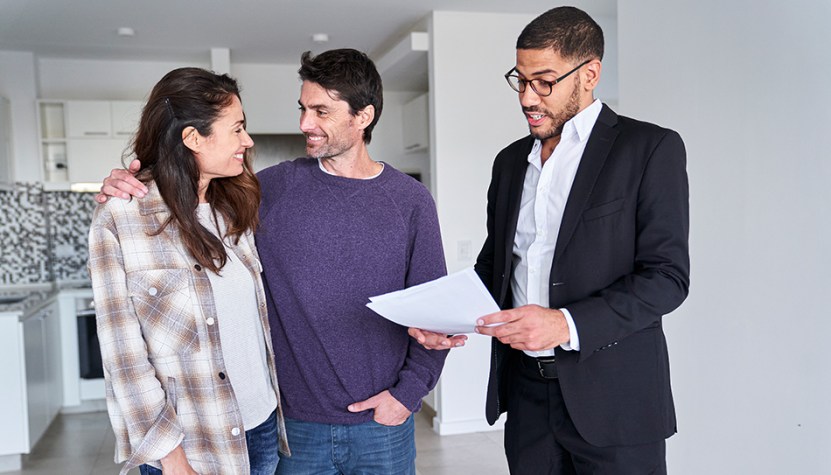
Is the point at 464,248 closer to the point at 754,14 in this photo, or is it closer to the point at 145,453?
the point at 754,14

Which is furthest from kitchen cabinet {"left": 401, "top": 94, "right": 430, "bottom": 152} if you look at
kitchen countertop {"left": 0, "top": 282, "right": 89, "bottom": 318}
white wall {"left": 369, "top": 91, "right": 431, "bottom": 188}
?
kitchen countertop {"left": 0, "top": 282, "right": 89, "bottom": 318}

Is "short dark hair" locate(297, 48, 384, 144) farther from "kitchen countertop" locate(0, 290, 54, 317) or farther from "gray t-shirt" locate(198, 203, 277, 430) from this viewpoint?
"kitchen countertop" locate(0, 290, 54, 317)

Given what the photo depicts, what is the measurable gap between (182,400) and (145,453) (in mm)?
134

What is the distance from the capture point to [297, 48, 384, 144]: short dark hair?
1.87 meters

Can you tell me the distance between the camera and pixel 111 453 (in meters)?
4.57

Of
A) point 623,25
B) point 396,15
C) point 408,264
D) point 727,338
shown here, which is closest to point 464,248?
point 396,15

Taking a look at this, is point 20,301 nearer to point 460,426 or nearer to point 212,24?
point 212,24

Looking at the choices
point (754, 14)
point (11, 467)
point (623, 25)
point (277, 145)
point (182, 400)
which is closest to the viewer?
point (182, 400)

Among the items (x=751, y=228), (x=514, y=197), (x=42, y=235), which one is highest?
(x=514, y=197)

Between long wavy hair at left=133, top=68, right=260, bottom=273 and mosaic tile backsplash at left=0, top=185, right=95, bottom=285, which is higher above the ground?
long wavy hair at left=133, top=68, right=260, bottom=273

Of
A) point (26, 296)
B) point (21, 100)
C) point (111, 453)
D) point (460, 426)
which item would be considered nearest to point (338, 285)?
point (460, 426)

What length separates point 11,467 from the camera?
169 inches

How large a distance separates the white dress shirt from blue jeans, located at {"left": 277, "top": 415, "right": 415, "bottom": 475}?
1.53 ft

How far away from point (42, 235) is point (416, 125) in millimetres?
3292
